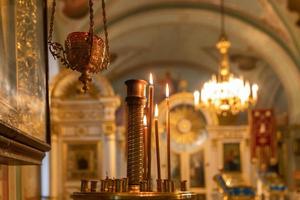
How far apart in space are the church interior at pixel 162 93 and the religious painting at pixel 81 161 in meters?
0.02

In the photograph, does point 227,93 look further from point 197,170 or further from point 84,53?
point 84,53

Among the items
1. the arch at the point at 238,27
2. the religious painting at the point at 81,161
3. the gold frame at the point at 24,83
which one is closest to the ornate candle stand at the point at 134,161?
the gold frame at the point at 24,83

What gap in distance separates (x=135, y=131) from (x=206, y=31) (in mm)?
12440

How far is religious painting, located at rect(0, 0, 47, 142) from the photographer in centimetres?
323

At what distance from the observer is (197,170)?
15398 millimetres

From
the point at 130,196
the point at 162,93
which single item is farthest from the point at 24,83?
the point at 162,93

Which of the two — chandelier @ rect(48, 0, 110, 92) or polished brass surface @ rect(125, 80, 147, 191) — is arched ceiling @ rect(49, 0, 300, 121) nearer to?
chandelier @ rect(48, 0, 110, 92)

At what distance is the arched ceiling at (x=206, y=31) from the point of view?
12164mm

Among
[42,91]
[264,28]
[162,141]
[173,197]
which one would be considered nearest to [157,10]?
[264,28]

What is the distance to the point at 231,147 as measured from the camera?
15602 millimetres

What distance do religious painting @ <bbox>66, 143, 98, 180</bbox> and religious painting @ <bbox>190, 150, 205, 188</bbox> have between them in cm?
322

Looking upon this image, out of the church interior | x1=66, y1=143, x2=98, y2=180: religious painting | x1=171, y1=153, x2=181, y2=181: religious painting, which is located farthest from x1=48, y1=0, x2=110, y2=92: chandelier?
x1=171, y1=153, x2=181, y2=181: religious painting

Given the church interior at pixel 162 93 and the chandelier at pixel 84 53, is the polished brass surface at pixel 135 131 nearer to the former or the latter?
the church interior at pixel 162 93

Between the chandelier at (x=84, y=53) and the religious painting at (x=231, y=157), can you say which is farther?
the religious painting at (x=231, y=157)
